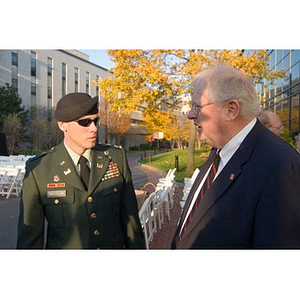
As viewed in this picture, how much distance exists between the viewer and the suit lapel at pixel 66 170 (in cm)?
192

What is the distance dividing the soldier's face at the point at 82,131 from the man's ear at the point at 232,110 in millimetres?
938

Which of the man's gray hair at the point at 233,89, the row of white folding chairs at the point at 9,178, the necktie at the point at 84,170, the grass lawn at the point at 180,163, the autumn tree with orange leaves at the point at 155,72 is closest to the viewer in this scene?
the man's gray hair at the point at 233,89

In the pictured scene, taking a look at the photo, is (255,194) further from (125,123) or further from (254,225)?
(125,123)

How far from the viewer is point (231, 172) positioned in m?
1.24

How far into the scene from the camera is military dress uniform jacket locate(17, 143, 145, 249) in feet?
6.10

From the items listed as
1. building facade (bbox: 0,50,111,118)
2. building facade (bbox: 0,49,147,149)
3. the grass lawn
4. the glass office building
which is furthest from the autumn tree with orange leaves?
building facade (bbox: 0,50,111,118)

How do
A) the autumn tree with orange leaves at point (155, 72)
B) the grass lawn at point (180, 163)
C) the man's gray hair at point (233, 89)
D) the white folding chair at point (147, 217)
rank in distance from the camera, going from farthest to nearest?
the grass lawn at point (180, 163) < the autumn tree with orange leaves at point (155, 72) < the white folding chair at point (147, 217) < the man's gray hair at point (233, 89)

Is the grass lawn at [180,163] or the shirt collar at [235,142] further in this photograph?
the grass lawn at [180,163]

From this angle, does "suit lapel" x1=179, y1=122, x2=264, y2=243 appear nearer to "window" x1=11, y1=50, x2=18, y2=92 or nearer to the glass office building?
the glass office building

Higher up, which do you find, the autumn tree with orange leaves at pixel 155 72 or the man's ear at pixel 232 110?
the autumn tree with orange leaves at pixel 155 72

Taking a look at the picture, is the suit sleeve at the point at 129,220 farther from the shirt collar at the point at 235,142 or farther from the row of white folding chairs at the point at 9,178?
the row of white folding chairs at the point at 9,178

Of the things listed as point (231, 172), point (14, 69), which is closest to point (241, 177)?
point (231, 172)

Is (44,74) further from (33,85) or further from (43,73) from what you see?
(33,85)

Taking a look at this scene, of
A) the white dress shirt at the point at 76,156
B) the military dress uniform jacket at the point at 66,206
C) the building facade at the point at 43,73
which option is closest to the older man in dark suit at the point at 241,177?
the military dress uniform jacket at the point at 66,206
